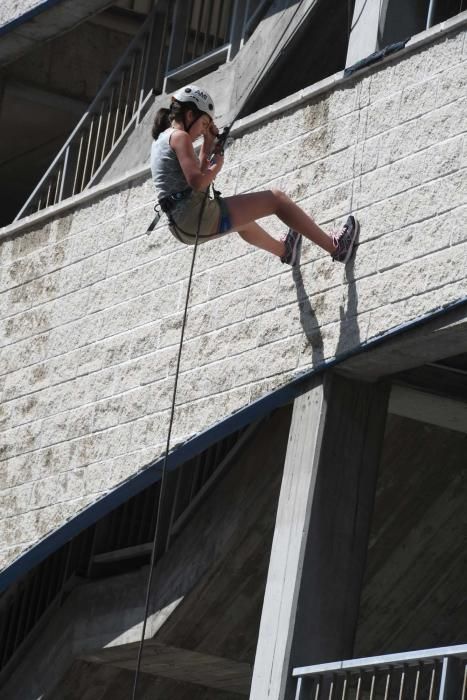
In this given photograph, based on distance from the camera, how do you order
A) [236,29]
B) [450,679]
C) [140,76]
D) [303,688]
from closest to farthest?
[450,679] < [303,688] < [236,29] < [140,76]

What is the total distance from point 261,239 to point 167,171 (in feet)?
2.62

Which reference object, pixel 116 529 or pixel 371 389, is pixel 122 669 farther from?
pixel 371 389

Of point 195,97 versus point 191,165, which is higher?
point 195,97

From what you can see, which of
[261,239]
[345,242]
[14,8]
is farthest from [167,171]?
[14,8]

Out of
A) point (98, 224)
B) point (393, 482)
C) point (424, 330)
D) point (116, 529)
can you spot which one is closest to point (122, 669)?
point (116, 529)

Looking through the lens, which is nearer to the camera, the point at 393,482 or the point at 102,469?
the point at 102,469

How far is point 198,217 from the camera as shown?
1020 centimetres

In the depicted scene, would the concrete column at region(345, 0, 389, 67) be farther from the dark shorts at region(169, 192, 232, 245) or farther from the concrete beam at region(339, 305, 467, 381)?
the concrete beam at region(339, 305, 467, 381)

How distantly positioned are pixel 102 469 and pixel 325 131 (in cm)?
299

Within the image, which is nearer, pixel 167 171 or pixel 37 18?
pixel 167 171

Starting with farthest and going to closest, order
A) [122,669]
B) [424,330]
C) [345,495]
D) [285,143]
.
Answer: [122,669]
[285,143]
[345,495]
[424,330]

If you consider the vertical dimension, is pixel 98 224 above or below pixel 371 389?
above

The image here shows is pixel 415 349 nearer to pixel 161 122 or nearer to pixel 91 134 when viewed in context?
pixel 161 122

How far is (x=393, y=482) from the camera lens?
12.9 metres
